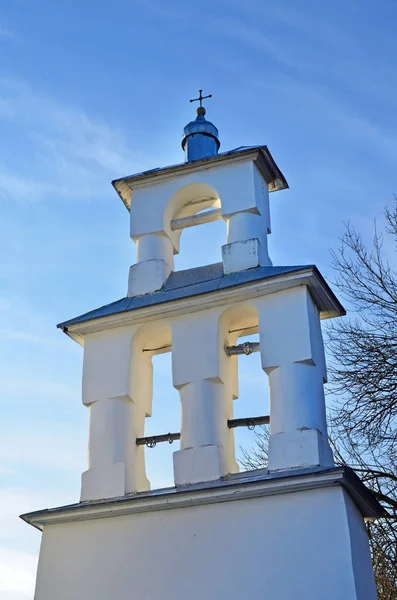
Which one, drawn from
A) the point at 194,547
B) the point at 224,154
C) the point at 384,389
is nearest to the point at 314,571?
the point at 194,547

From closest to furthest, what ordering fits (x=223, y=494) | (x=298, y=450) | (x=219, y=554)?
1. (x=219, y=554)
2. (x=223, y=494)
3. (x=298, y=450)

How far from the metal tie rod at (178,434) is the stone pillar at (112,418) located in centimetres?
11

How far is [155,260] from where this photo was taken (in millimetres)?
10133

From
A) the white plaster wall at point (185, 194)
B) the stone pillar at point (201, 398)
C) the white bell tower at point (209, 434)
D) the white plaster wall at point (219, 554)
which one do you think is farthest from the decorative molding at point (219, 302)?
the white plaster wall at point (219, 554)

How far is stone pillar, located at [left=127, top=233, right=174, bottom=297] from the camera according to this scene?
1002 centimetres

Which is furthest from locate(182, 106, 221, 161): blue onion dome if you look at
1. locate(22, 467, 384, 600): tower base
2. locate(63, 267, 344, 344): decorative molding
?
locate(22, 467, 384, 600): tower base

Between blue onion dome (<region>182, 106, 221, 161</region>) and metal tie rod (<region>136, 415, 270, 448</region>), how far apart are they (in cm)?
363

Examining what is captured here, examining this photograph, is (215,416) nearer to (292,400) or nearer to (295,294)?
(292,400)

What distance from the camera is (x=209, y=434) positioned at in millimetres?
8703

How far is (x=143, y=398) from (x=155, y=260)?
1648 millimetres

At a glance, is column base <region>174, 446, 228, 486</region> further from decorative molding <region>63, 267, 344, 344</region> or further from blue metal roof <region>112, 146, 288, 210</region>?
blue metal roof <region>112, 146, 288, 210</region>

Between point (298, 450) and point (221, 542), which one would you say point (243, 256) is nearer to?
point (298, 450)

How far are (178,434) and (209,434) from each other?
1.32 ft

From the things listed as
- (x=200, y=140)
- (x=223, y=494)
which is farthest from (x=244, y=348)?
(x=200, y=140)
